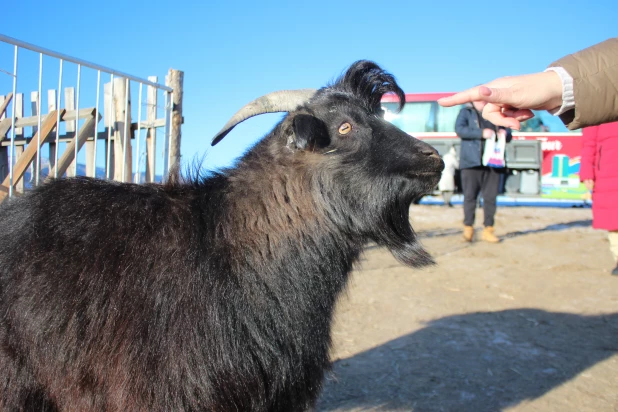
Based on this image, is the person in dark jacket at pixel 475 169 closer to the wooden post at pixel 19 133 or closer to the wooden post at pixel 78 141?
the wooden post at pixel 78 141

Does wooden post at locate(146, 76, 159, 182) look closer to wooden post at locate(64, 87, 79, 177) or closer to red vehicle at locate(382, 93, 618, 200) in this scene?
wooden post at locate(64, 87, 79, 177)

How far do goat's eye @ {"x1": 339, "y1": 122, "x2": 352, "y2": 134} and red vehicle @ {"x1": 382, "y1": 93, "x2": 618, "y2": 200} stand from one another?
14.9 metres

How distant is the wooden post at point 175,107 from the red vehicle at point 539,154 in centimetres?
1196

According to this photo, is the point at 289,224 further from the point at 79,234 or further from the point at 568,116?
the point at 568,116

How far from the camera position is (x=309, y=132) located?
8.91ft

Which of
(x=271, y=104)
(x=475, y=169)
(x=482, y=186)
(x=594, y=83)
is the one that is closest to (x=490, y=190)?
(x=482, y=186)

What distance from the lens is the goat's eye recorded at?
9.44ft

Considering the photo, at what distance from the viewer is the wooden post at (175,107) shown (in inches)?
249

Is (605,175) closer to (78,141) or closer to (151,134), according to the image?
(151,134)

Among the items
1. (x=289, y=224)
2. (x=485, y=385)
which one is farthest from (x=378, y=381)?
(x=289, y=224)

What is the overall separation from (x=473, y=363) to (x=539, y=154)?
1520cm

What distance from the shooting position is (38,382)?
8.13 feet

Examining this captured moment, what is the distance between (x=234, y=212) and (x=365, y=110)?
101cm

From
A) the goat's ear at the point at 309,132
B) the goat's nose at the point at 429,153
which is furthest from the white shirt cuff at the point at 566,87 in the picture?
the goat's ear at the point at 309,132
